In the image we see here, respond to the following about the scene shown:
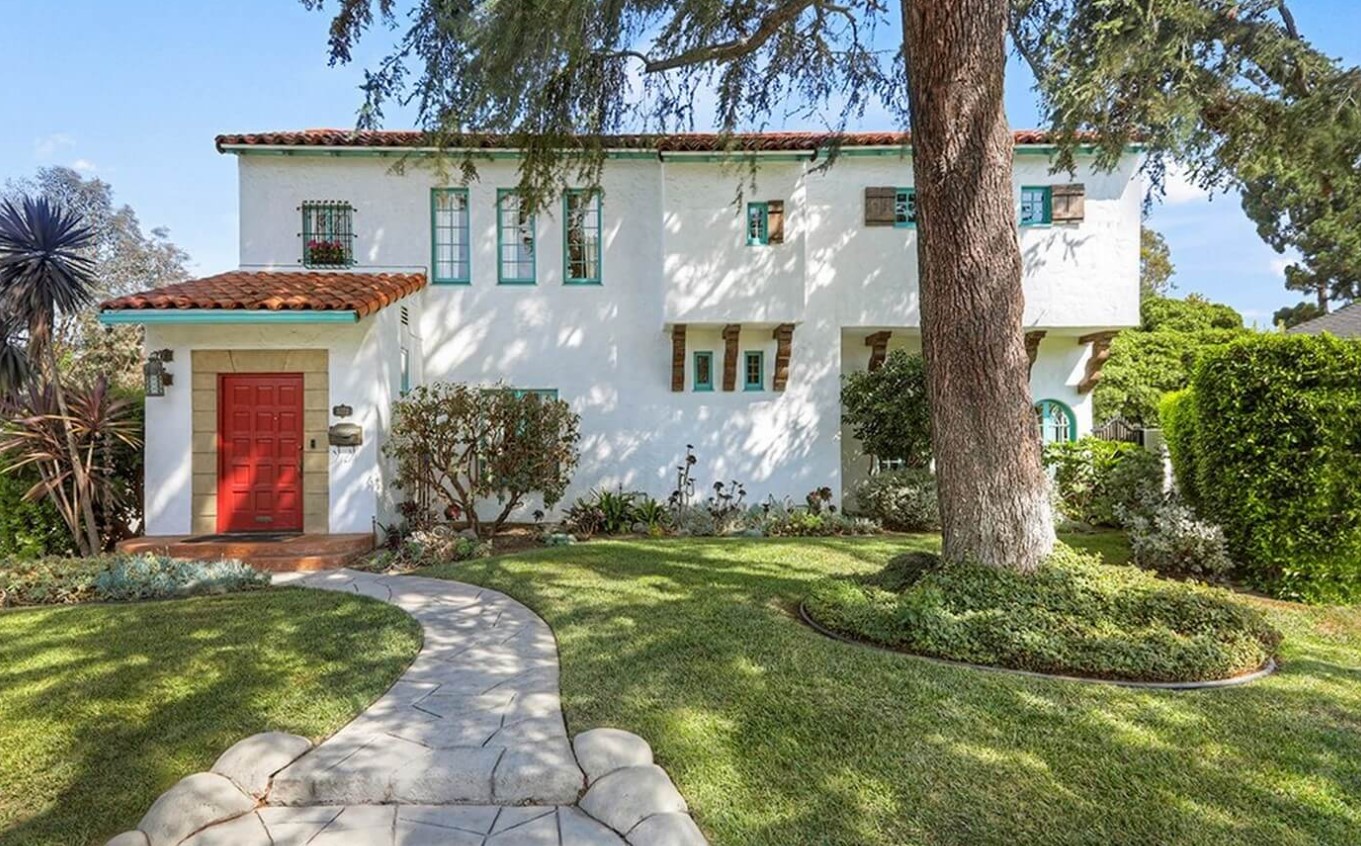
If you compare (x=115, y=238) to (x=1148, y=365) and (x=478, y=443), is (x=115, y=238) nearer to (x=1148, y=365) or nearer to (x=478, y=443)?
(x=478, y=443)

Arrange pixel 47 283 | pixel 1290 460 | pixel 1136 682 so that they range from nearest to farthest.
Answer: pixel 1136 682 → pixel 1290 460 → pixel 47 283

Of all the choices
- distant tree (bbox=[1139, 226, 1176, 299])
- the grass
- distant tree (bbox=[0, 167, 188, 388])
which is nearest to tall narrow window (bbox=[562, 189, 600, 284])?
the grass

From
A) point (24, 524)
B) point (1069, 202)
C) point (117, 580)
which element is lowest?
point (117, 580)

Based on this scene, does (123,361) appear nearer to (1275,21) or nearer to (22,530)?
(22,530)

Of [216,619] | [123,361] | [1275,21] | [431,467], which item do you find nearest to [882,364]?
[1275,21]

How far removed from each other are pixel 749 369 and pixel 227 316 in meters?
7.80

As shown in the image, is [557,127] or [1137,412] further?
[1137,412]

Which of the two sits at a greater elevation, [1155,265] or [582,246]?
[1155,265]

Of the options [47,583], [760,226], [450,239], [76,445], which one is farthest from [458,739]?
[450,239]

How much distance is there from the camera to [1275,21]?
6.46 metres

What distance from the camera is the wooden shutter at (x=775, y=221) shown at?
10797 millimetres

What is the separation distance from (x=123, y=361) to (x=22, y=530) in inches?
549

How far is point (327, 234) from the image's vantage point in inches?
428

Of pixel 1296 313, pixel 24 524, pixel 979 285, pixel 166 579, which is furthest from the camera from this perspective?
pixel 1296 313
